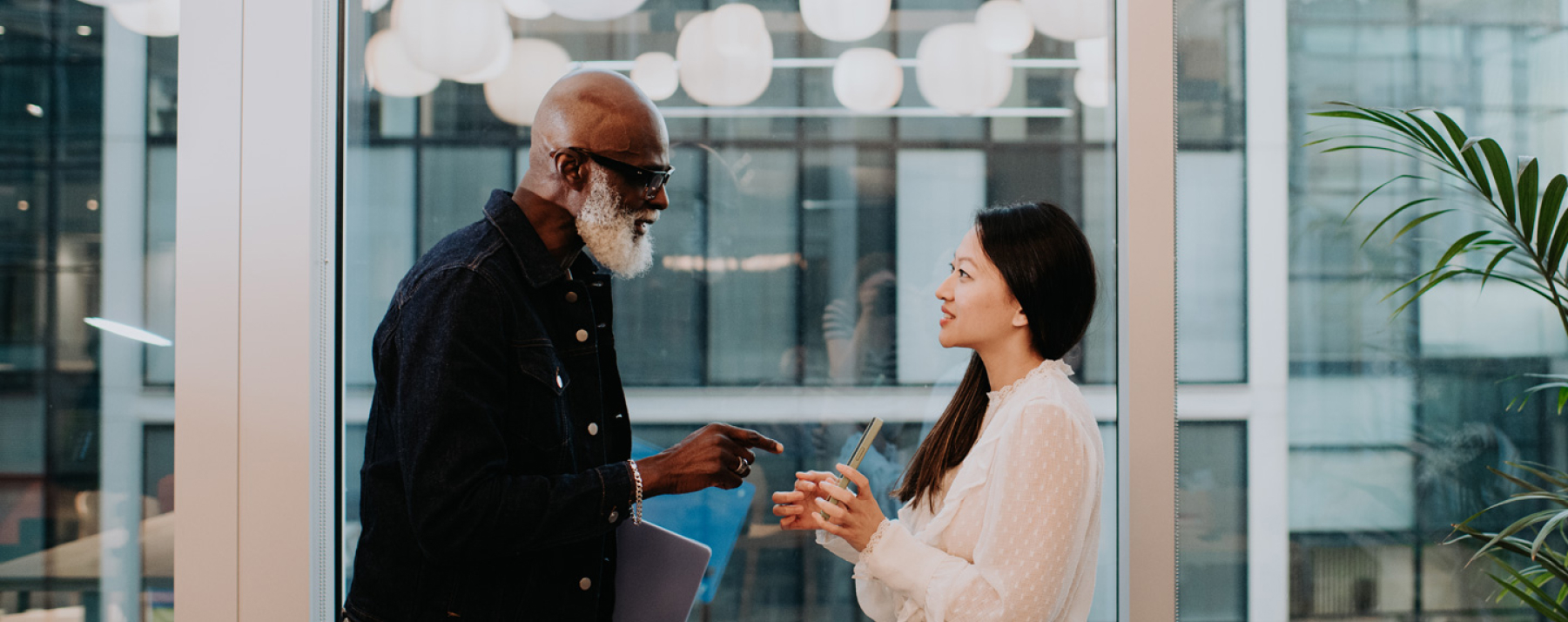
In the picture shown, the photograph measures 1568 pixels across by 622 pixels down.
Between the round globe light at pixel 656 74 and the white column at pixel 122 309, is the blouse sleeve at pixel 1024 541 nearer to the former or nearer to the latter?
the round globe light at pixel 656 74

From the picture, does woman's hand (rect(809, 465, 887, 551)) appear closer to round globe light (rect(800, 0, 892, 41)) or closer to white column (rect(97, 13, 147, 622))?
round globe light (rect(800, 0, 892, 41))

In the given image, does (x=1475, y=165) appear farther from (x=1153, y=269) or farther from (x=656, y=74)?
(x=656, y=74)

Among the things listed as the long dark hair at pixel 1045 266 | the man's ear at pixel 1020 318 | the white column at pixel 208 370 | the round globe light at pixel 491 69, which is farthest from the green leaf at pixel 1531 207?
the white column at pixel 208 370

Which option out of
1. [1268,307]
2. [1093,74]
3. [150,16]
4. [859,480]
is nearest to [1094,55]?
[1093,74]

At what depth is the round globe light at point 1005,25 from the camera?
2170 mm

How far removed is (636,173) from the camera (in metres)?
1.58

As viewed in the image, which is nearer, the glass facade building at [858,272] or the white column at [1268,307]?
the glass facade building at [858,272]

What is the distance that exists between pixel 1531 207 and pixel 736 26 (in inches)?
67.3

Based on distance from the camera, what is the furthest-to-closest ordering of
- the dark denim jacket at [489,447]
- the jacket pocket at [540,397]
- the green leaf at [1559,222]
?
the green leaf at [1559,222] < the jacket pocket at [540,397] < the dark denim jacket at [489,447]

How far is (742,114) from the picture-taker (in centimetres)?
217

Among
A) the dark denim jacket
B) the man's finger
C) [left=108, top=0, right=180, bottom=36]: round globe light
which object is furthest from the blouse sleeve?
[left=108, top=0, right=180, bottom=36]: round globe light

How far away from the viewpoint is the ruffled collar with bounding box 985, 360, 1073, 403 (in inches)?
61.7

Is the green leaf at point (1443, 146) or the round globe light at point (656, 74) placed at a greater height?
the round globe light at point (656, 74)

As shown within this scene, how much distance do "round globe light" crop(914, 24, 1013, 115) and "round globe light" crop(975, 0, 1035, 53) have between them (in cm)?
2
